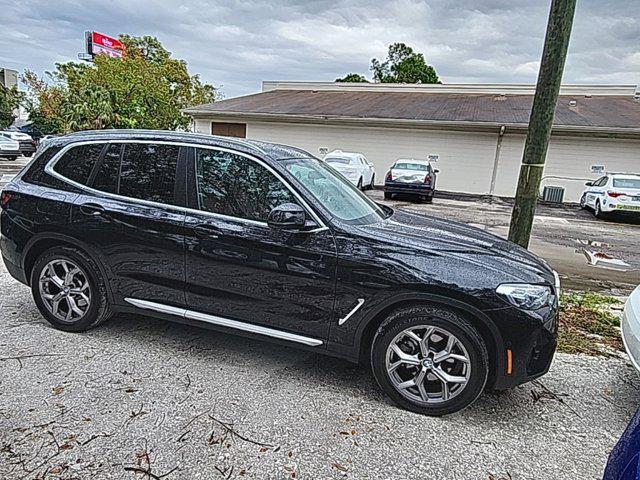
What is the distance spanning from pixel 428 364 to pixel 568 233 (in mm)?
10188

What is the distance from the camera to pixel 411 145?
19438 mm

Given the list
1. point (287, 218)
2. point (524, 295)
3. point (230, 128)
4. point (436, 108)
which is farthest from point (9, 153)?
point (524, 295)

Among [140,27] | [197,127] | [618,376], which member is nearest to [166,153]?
[618,376]

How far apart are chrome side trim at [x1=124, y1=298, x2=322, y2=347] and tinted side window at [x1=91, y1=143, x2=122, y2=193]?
939 mm

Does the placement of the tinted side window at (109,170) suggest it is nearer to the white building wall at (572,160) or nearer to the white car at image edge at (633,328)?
the white car at image edge at (633,328)

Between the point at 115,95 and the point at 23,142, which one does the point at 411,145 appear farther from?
the point at 23,142

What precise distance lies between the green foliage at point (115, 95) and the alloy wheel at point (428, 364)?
22744mm

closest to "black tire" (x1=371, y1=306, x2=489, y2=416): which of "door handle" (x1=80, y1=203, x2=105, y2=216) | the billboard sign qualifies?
"door handle" (x1=80, y1=203, x2=105, y2=216)

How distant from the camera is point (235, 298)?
3191mm

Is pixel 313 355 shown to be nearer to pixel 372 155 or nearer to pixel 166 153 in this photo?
pixel 166 153

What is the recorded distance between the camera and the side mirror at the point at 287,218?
115 inches

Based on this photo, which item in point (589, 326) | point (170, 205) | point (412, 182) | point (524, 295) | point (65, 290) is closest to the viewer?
point (524, 295)

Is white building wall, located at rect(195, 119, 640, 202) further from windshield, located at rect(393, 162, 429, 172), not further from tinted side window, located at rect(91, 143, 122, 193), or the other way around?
tinted side window, located at rect(91, 143, 122, 193)

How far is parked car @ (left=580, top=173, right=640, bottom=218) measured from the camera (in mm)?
13030
